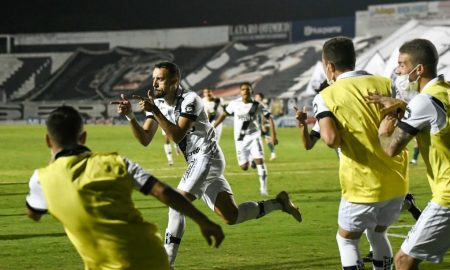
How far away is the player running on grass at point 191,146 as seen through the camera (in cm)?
840

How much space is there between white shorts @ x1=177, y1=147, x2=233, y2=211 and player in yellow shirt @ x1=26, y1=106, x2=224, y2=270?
382cm

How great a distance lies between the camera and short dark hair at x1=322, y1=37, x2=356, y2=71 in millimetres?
6520

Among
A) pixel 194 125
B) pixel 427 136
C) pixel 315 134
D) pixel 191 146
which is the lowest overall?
pixel 191 146

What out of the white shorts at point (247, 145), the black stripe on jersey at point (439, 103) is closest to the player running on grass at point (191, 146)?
the black stripe on jersey at point (439, 103)

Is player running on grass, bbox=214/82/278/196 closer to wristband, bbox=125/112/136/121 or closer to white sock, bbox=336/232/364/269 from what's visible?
wristband, bbox=125/112/136/121

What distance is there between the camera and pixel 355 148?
254 inches

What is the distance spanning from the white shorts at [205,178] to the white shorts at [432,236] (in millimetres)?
3063

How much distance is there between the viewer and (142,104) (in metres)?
7.74

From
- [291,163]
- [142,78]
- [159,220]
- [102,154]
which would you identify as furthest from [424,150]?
[142,78]

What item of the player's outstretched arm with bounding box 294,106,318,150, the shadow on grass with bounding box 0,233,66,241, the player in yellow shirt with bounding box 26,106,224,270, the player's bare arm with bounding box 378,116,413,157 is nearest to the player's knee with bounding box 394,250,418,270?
the player's bare arm with bounding box 378,116,413,157

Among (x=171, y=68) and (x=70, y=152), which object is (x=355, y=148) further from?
(x=171, y=68)

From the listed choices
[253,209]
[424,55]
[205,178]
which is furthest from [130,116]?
[424,55]

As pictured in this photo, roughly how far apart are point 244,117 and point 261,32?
46454mm

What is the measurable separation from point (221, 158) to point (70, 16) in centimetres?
7091
